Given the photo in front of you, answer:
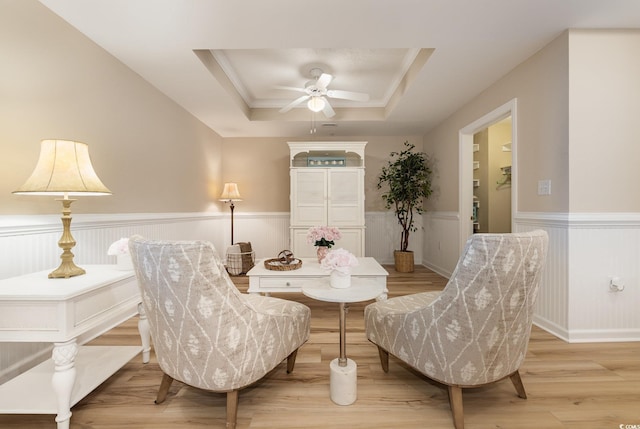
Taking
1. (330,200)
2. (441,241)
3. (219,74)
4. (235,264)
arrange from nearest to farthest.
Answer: (219,74), (235,264), (441,241), (330,200)

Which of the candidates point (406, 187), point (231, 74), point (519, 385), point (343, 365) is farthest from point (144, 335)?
point (406, 187)

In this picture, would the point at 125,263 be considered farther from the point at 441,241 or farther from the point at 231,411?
the point at 441,241

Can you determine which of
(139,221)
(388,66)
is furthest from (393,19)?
(139,221)

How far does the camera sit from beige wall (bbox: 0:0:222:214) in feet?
5.36

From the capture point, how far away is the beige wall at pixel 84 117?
1.63 m

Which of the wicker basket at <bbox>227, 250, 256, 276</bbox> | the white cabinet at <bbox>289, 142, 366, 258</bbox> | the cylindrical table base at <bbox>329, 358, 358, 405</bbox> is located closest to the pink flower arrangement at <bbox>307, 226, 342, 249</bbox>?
the cylindrical table base at <bbox>329, 358, 358, 405</bbox>

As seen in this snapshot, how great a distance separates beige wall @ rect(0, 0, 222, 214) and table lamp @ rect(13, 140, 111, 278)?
55 cm

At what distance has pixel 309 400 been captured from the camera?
58.2 inches

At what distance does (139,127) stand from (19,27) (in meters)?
1.11

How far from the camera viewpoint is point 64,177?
4.33 ft

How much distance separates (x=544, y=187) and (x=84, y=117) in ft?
11.9

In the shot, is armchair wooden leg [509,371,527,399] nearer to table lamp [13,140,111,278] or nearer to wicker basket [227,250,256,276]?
table lamp [13,140,111,278]

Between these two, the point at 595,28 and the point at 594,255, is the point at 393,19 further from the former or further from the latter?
the point at 594,255

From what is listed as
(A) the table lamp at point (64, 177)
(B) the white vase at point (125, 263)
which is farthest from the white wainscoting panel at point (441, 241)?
(A) the table lamp at point (64, 177)
